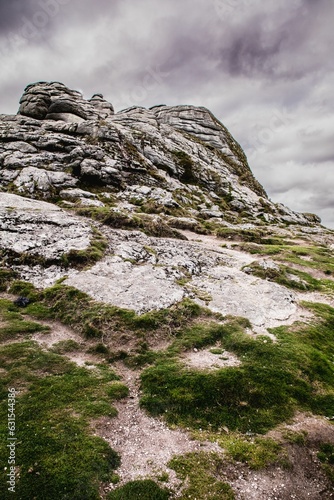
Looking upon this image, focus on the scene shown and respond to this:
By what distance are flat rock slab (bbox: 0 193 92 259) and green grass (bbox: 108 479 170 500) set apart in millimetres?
25109

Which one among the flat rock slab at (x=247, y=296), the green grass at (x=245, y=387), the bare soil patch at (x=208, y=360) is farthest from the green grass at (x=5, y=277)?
the flat rock slab at (x=247, y=296)

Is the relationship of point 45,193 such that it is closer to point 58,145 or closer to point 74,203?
point 74,203

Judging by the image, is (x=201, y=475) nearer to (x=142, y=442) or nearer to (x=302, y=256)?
(x=142, y=442)

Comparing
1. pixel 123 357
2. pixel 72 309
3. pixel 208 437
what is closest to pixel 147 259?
pixel 72 309

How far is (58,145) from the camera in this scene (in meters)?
88.1

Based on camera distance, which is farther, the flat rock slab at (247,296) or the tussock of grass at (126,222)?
the tussock of grass at (126,222)

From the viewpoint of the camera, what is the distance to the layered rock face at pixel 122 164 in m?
73.7

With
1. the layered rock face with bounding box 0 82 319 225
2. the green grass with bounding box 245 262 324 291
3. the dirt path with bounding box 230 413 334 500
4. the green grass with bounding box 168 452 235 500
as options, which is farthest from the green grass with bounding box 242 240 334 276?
the green grass with bounding box 168 452 235 500

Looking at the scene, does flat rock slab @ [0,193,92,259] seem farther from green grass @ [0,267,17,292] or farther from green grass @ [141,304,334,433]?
green grass @ [141,304,334,433]

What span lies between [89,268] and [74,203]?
1426 inches

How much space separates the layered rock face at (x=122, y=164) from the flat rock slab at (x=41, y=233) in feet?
77.3

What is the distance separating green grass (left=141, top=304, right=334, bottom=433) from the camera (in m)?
15.6

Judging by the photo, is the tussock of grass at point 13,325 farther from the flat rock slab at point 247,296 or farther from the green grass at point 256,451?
the flat rock slab at point 247,296

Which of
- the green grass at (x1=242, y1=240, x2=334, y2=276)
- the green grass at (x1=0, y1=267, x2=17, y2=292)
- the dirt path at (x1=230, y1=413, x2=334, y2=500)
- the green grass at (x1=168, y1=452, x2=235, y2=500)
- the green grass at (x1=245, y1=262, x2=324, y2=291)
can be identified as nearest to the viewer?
the green grass at (x1=168, y1=452, x2=235, y2=500)
